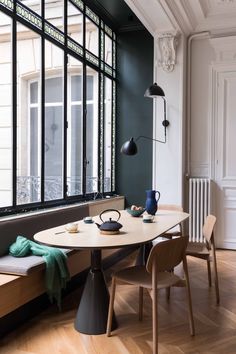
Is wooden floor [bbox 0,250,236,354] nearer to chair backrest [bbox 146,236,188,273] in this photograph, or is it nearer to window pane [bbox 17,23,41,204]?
chair backrest [bbox 146,236,188,273]

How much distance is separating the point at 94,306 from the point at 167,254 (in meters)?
0.71

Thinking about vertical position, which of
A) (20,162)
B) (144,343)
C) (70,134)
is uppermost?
(70,134)

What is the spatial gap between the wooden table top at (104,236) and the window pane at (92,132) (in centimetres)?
191

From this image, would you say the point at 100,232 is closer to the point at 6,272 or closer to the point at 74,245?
the point at 74,245

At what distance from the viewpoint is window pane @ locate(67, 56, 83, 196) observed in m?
4.87

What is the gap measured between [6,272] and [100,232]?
2.51 feet

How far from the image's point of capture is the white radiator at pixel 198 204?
5531 millimetres

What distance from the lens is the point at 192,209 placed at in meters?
5.61

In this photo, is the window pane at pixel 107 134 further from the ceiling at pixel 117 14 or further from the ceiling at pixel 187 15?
the ceiling at pixel 187 15

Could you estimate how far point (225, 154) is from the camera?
18.3ft

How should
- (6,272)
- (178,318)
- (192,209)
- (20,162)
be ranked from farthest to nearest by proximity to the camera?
(192,209), (20,162), (178,318), (6,272)

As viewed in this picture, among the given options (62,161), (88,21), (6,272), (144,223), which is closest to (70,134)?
(62,161)

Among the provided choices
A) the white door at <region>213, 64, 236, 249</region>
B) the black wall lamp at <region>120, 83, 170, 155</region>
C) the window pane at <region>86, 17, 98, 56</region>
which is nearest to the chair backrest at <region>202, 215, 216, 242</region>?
the black wall lamp at <region>120, 83, 170, 155</region>

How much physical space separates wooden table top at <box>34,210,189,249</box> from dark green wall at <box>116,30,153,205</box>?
7.74 ft
